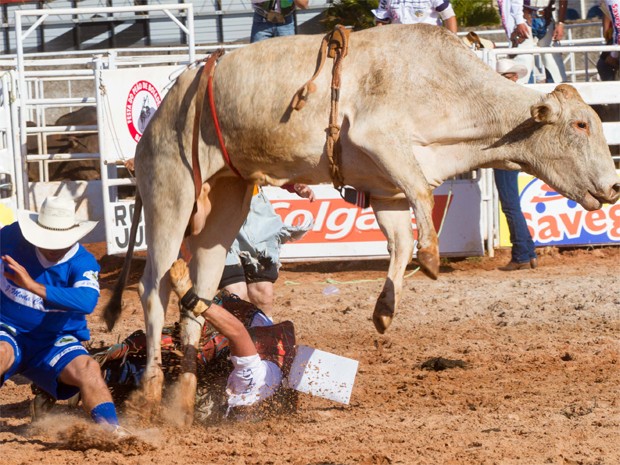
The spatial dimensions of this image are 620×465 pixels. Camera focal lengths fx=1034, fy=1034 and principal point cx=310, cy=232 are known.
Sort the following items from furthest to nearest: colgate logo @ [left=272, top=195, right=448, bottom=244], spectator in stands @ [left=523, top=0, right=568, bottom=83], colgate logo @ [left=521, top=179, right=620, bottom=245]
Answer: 1. spectator in stands @ [left=523, top=0, right=568, bottom=83]
2. colgate logo @ [left=521, top=179, right=620, bottom=245]
3. colgate logo @ [left=272, top=195, right=448, bottom=244]

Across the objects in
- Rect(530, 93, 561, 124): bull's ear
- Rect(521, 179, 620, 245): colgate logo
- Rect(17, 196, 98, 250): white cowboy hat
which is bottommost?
Rect(521, 179, 620, 245): colgate logo

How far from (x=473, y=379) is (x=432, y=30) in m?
2.31

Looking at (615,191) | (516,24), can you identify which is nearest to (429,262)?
(615,191)

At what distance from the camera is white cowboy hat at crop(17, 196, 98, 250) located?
16.8ft

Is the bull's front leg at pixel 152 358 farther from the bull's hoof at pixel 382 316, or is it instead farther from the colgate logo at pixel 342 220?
the colgate logo at pixel 342 220

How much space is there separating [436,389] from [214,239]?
5.21 feet

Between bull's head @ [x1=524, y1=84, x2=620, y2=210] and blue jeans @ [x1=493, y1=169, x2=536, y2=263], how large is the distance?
15.9ft

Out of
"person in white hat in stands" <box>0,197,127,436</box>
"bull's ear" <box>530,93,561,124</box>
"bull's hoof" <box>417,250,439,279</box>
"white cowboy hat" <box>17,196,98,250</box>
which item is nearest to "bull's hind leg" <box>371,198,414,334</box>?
"bull's hoof" <box>417,250,439,279</box>

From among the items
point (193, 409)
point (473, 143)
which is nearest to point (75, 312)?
point (193, 409)

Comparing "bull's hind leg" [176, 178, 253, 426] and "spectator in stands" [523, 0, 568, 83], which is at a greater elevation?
"spectator in stands" [523, 0, 568, 83]

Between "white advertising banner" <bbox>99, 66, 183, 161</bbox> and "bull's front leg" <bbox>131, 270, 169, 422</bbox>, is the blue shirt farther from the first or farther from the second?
"white advertising banner" <bbox>99, 66, 183, 161</bbox>

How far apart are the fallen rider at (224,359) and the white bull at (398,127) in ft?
1.41

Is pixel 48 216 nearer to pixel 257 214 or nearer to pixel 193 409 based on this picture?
pixel 193 409

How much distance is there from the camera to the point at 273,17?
10.1 metres
